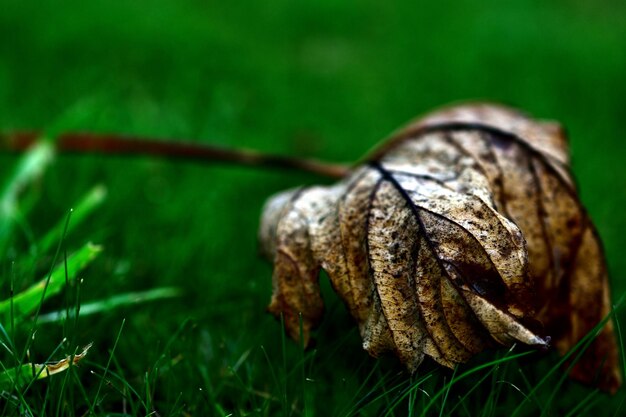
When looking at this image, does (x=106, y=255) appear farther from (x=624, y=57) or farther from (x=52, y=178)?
(x=624, y=57)

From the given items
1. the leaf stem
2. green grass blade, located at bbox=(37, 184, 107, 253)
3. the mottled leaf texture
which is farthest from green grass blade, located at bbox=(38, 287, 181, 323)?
the leaf stem

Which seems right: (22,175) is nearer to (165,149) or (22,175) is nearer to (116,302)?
(165,149)

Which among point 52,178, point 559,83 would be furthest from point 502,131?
point 559,83

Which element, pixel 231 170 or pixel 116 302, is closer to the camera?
pixel 116 302

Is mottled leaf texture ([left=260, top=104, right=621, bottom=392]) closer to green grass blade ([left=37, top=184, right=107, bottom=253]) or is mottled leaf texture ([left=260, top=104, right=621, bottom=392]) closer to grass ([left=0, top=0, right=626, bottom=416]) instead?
grass ([left=0, top=0, right=626, bottom=416])

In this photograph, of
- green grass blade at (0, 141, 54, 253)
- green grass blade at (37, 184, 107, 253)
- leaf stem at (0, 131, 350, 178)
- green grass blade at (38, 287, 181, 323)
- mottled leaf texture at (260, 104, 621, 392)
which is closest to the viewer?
mottled leaf texture at (260, 104, 621, 392)

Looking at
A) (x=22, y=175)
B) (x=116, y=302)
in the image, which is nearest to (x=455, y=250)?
(x=116, y=302)
